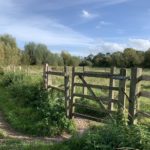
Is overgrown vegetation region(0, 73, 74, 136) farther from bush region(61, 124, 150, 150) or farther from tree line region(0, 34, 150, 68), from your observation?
tree line region(0, 34, 150, 68)

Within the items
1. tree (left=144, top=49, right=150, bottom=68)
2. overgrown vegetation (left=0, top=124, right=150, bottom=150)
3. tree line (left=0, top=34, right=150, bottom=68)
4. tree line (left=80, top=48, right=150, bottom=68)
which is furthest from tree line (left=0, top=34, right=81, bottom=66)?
overgrown vegetation (left=0, top=124, right=150, bottom=150)

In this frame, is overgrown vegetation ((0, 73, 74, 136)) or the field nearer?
the field

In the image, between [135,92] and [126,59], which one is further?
[126,59]

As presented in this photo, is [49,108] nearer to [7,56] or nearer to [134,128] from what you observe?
[134,128]

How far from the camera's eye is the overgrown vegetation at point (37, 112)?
10546 millimetres

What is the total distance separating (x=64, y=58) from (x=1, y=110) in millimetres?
89518

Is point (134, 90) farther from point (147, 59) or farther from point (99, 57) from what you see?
point (99, 57)

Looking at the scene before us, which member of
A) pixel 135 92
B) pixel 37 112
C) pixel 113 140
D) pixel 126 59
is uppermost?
pixel 126 59

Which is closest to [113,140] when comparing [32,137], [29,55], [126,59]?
[32,137]

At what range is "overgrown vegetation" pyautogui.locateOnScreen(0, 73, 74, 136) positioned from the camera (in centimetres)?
1055

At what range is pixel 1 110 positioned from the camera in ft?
47.0

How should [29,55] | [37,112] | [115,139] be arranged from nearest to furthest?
[115,139], [37,112], [29,55]

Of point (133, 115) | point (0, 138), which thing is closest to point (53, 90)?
point (0, 138)

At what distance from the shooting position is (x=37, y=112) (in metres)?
11.8
